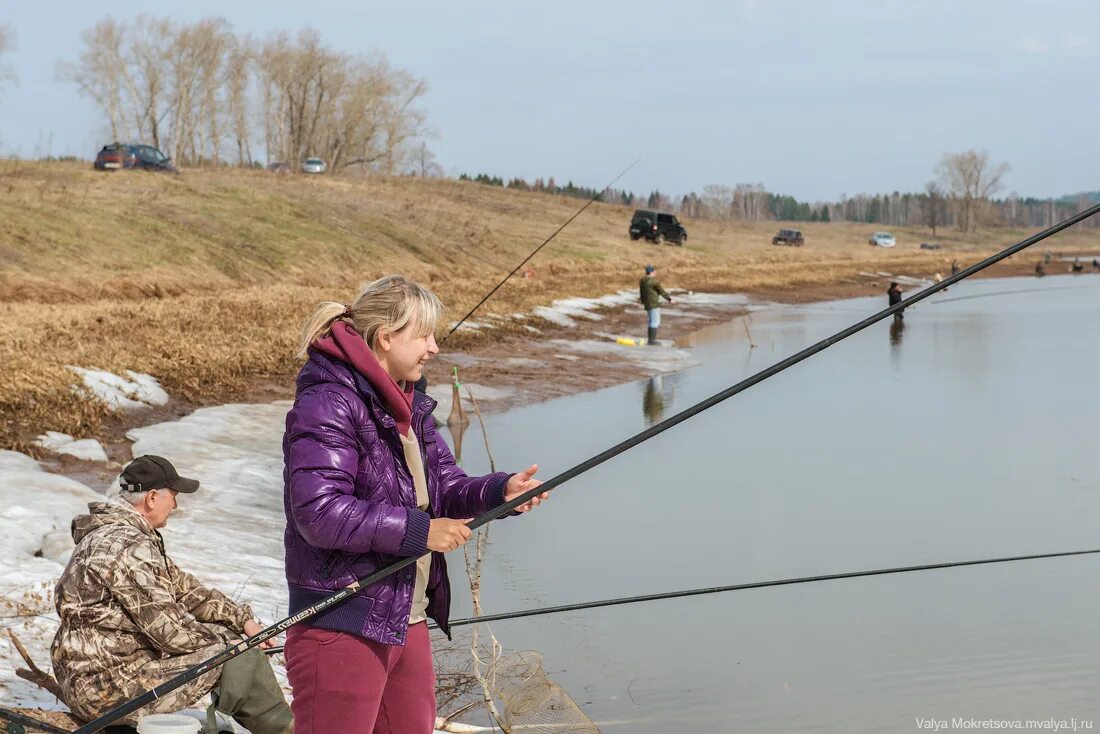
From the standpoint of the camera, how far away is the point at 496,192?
72625 mm

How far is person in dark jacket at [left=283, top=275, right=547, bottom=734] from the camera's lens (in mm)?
2834

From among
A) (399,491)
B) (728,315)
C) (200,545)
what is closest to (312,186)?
(728,315)

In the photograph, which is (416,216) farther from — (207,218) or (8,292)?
(8,292)

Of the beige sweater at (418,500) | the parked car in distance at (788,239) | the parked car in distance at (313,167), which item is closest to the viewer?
the beige sweater at (418,500)

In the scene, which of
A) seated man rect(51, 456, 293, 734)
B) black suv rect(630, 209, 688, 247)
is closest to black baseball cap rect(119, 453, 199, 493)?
seated man rect(51, 456, 293, 734)

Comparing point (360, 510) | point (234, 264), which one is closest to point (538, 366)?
point (234, 264)

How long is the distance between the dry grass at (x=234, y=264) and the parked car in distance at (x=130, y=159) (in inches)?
51.9

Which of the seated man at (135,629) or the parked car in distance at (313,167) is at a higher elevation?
the parked car in distance at (313,167)

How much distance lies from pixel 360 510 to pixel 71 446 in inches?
303

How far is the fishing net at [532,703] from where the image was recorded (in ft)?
17.6

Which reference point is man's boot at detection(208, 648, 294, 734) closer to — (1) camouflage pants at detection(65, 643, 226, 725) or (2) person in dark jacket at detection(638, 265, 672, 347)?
(1) camouflage pants at detection(65, 643, 226, 725)

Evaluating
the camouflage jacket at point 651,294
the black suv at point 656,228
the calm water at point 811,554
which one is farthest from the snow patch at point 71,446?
the black suv at point 656,228

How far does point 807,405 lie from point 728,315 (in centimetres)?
1645

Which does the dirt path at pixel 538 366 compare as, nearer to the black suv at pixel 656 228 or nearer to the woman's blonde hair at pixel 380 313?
the woman's blonde hair at pixel 380 313
